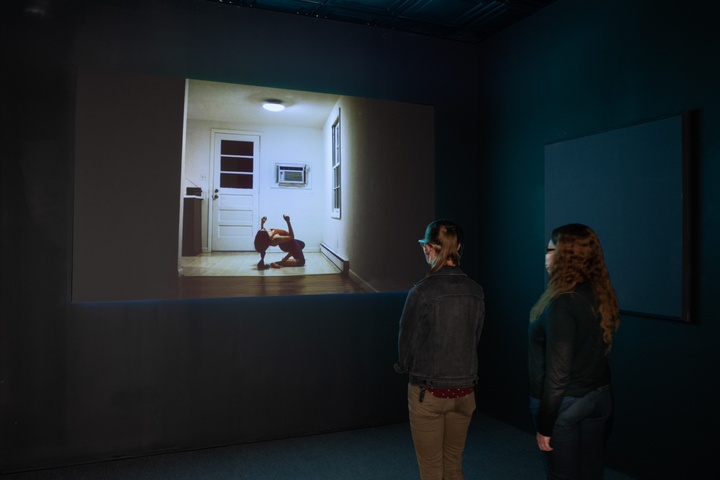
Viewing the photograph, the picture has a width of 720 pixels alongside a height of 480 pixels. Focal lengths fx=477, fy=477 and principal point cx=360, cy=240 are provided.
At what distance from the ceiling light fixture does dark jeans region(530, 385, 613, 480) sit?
270cm

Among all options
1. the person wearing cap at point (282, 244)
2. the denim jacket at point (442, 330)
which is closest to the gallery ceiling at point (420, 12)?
the person wearing cap at point (282, 244)

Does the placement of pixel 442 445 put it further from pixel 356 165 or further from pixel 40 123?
pixel 40 123

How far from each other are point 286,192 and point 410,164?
111 centimetres

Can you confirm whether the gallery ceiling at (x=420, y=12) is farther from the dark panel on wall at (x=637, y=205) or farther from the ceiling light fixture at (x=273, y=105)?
the dark panel on wall at (x=637, y=205)

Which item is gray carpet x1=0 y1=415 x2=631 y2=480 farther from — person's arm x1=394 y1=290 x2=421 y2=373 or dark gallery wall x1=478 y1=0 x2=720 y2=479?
person's arm x1=394 y1=290 x2=421 y2=373

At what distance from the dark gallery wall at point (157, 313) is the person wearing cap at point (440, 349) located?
175cm

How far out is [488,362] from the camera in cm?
418

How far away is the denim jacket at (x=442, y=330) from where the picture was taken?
2018 mm

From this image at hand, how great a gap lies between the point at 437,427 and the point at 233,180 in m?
2.21

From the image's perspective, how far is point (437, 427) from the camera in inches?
80.7

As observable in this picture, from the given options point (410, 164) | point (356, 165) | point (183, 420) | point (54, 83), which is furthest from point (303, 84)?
point (183, 420)

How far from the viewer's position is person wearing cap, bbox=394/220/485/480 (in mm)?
2020

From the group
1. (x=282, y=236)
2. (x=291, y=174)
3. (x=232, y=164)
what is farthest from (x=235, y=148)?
(x=282, y=236)

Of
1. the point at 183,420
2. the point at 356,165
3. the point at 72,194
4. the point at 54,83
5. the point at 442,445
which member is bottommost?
the point at 183,420
